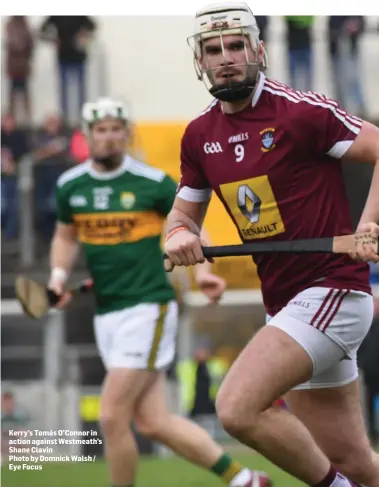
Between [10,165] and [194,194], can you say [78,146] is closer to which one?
[10,165]

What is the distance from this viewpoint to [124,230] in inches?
253

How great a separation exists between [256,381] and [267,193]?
687 mm

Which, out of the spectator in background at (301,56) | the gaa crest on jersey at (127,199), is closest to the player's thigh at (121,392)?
the gaa crest on jersey at (127,199)

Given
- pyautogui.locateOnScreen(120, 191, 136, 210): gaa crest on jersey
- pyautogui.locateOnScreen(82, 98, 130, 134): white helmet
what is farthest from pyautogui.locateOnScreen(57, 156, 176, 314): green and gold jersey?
pyautogui.locateOnScreen(82, 98, 130, 134): white helmet

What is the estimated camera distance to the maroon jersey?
13.9ft

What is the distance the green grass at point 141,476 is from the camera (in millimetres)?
6852

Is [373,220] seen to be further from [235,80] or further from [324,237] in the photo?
[235,80]

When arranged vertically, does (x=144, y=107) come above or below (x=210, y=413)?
above

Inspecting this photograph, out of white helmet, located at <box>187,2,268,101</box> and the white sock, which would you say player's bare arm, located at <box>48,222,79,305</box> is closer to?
the white sock

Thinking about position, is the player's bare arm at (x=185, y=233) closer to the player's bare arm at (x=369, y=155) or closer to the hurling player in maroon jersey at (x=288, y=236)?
the hurling player in maroon jersey at (x=288, y=236)

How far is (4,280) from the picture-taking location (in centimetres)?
976

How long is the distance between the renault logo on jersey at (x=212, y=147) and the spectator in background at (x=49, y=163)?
5507mm

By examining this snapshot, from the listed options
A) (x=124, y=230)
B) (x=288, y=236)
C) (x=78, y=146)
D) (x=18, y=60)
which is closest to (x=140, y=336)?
(x=124, y=230)

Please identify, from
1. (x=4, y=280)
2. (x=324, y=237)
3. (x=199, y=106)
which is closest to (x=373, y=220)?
(x=324, y=237)
